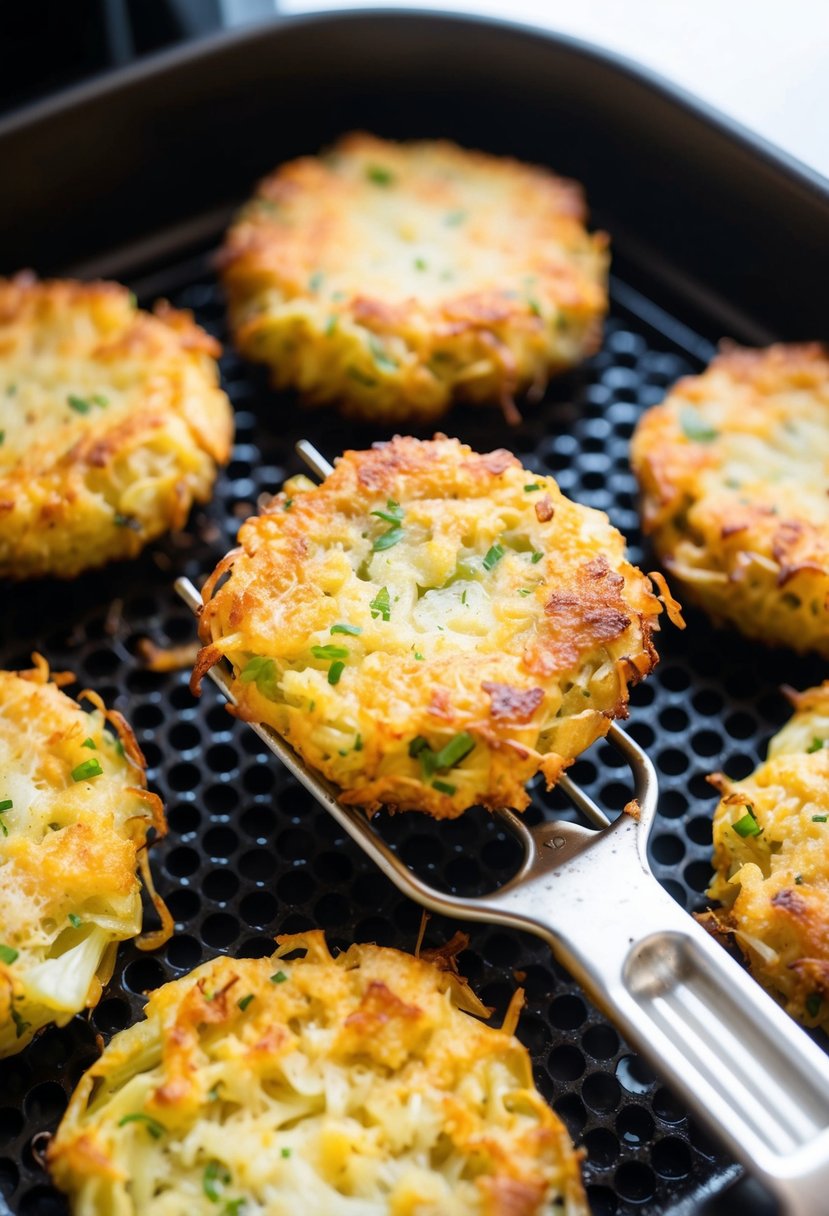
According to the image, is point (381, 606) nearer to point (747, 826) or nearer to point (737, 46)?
point (747, 826)

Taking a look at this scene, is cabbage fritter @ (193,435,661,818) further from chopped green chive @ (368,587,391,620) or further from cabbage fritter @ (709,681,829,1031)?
cabbage fritter @ (709,681,829,1031)

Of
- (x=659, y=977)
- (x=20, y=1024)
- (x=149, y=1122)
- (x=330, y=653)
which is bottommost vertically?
(x=20, y=1024)

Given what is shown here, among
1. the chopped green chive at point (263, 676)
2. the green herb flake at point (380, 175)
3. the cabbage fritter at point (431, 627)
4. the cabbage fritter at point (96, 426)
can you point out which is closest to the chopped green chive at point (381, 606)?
the cabbage fritter at point (431, 627)

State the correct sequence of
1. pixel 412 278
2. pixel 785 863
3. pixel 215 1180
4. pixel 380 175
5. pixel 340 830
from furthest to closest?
pixel 380 175 < pixel 412 278 < pixel 340 830 < pixel 785 863 < pixel 215 1180

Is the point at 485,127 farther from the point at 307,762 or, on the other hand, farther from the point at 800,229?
the point at 307,762

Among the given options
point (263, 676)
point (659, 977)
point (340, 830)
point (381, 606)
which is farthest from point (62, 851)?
point (659, 977)

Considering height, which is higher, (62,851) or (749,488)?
(749,488)

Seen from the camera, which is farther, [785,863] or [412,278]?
[412,278]
